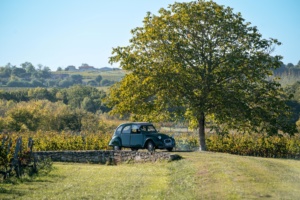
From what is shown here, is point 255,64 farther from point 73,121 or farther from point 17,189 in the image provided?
point 73,121

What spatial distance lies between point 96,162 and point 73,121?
35.3m

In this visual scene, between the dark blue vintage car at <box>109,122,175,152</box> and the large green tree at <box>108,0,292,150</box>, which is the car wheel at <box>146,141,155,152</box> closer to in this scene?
the dark blue vintage car at <box>109,122,175,152</box>

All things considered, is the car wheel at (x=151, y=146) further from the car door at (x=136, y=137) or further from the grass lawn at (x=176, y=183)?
the grass lawn at (x=176, y=183)

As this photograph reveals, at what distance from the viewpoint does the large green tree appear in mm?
34625

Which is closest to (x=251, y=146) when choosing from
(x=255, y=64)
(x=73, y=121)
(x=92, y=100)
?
(x=255, y=64)

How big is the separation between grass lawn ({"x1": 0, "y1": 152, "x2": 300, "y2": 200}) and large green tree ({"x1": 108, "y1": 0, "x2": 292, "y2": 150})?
9114 mm

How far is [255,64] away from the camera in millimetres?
35562

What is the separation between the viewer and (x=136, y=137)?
3142cm

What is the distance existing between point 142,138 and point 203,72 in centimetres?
759

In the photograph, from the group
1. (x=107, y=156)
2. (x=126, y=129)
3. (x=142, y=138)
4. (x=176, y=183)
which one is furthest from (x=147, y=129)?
(x=176, y=183)

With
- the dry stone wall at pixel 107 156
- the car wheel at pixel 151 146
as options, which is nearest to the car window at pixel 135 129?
the car wheel at pixel 151 146

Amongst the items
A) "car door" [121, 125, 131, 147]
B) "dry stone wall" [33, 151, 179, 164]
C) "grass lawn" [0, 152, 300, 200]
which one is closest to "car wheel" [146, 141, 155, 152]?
"dry stone wall" [33, 151, 179, 164]

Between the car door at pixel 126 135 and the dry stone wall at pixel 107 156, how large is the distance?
79 cm

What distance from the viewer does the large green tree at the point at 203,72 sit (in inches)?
1363
